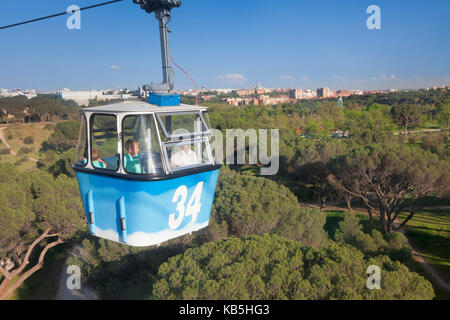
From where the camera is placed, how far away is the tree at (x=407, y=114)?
162ft

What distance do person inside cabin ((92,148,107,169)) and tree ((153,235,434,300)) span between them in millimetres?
3567

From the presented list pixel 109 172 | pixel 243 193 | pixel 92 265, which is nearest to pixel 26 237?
pixel 92 265

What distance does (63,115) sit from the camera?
6391cm

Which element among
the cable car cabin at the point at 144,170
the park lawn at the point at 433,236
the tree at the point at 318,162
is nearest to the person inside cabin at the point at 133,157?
the cable car cabin at the point at 144,170

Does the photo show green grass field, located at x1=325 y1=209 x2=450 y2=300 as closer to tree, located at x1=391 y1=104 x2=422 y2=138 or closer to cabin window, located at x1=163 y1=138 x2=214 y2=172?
cabin window, located at x1=163 y1=138 x2=214 y2=172

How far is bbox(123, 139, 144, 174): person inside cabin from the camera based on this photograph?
5.02 metres

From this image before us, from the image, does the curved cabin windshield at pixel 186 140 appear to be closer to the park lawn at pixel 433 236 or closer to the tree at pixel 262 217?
the tree at pixel 262 217

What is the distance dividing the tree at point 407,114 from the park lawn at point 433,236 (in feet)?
99.3

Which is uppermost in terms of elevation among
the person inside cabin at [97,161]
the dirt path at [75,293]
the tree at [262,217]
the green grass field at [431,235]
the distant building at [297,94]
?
the distant building at [297,94]

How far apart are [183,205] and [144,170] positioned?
0.84 meters

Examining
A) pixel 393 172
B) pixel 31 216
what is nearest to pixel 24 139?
pixel 31 216

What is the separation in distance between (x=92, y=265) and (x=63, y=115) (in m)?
57.3

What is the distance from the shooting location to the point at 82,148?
558 cm
